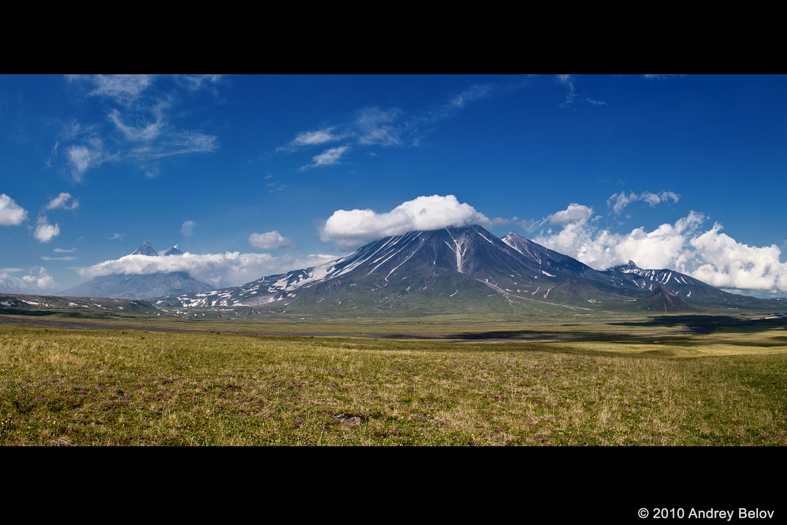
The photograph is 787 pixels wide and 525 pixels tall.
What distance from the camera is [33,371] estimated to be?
16.7 m
